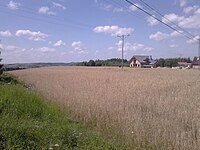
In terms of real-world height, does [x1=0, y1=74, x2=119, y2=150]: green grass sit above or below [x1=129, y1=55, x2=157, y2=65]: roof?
below

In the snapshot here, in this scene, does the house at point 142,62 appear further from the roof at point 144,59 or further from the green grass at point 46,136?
Answer: the green grass at point 46,136

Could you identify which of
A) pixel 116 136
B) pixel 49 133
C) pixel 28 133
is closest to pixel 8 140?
pixel 28 133

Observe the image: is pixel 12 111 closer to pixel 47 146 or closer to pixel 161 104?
pixel 47 146

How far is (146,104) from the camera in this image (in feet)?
39.4

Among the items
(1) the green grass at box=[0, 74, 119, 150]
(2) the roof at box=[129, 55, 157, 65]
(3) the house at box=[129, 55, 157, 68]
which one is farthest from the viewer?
(2) the roof at box=[129, 55, 157, 65]

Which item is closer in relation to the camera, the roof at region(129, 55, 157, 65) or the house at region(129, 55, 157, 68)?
the house at region(129, 55, 157, 68)

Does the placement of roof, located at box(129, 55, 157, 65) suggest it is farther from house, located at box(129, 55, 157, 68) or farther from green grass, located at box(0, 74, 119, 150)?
green grass, located at box(0, 74, 119, 150)

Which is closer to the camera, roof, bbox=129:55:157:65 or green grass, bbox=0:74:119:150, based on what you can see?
green grass, bbox=0:74:119:150

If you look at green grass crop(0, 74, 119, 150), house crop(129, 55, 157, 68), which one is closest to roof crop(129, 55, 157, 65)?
house crop(129, 55, 157, 68)

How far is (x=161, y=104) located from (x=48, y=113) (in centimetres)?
460

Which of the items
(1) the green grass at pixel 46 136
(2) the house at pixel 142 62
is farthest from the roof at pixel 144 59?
(1) the green grass at pixel 46 136

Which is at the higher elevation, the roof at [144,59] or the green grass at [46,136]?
the roof at [144,59]

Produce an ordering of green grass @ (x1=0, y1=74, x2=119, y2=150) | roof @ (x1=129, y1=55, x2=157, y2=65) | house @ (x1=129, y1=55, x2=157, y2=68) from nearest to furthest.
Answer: green grass @ (x1=0, y1=74, x2=119, y2=150), house @ (x1=129, y1=55, x2=157, y2=68), roof @ (x1=129, y1=55, x2=157, y2=65)

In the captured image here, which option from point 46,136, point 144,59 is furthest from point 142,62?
point 46,136
